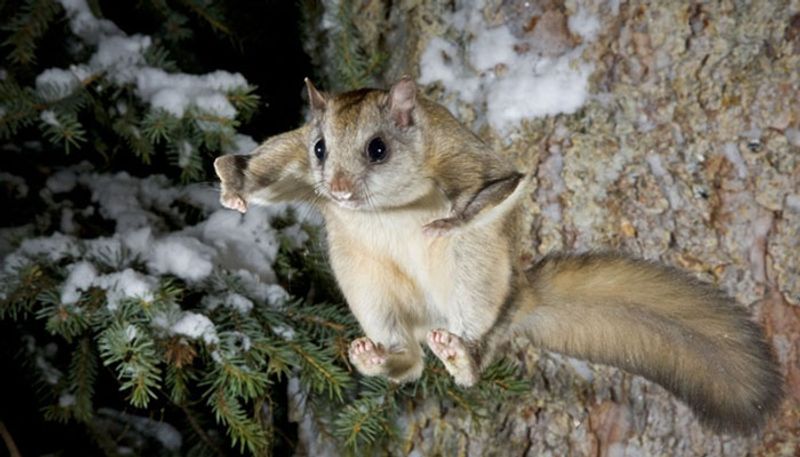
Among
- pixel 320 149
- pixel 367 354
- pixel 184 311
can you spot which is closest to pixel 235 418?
pixel 184 311

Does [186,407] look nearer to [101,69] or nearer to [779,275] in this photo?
[101,69]

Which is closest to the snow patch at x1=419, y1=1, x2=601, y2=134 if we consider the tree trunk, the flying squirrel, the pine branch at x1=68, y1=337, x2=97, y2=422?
the tree trunk

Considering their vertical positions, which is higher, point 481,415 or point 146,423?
point 481,415

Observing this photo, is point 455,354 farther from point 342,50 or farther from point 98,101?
point 98,101

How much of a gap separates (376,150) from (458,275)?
296 mm

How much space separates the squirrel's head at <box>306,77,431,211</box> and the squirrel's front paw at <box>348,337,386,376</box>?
0.97 ft

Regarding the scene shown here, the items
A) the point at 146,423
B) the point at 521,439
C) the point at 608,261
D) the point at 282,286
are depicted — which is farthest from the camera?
the point at 146,423

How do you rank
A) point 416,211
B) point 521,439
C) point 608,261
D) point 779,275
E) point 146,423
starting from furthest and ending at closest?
point 146,423
point 521,439
point 779,275
point 608,261
point 416,211

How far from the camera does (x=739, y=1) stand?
2027 millimetres

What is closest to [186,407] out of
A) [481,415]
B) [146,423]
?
[146,423]

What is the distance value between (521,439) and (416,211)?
712mm

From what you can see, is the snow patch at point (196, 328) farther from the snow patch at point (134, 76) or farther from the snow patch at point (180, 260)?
the snow patch at point (134, 76)

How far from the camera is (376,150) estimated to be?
1567 mm

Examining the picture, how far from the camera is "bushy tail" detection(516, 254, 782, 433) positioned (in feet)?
5.29
